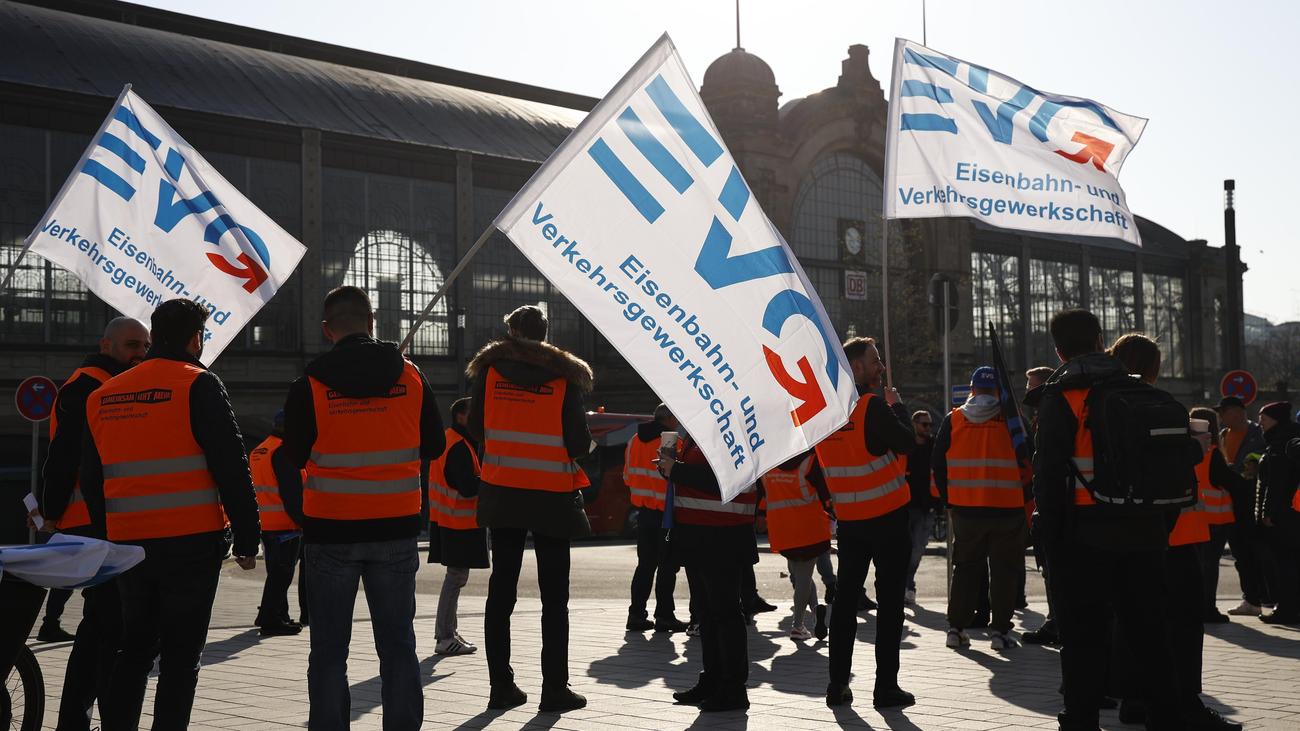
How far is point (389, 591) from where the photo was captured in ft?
20.0

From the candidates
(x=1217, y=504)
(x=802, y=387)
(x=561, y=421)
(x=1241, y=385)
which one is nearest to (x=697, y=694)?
(x=561, y=421)

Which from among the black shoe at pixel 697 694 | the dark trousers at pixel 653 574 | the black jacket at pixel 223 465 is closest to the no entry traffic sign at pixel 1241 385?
the dark trousers at pixel 653 574

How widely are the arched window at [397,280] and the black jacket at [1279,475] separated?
29667mm

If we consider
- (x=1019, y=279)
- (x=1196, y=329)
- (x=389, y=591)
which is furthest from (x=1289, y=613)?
(x=1196, y=329)

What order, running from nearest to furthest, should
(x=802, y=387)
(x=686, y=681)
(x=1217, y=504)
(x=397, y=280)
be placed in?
(x=802, y=387) → (x=686, y=681) → (x=1217, y=504) → (x=397, y=280)

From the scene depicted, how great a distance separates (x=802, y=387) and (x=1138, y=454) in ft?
4.91

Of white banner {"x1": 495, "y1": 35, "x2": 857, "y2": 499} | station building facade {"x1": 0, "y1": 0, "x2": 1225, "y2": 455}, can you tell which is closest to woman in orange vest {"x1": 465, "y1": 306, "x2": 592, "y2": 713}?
white banner {"x1": 495, "y1": 35, "x2": 857, "y2": 499}

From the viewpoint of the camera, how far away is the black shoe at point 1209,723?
6.68 m

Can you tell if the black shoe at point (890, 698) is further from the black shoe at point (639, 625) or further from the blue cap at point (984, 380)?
the black shoe at point (639, 625)

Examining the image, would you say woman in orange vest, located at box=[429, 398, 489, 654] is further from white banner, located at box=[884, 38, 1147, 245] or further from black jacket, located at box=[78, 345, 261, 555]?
black jacket, located at box=[78, 345, 261, 555]

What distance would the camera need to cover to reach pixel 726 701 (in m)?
7.62

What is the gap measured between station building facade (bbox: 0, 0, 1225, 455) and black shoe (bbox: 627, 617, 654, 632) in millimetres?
24680

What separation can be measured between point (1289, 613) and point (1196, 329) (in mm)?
65857

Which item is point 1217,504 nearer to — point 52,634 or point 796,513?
point 796,513
